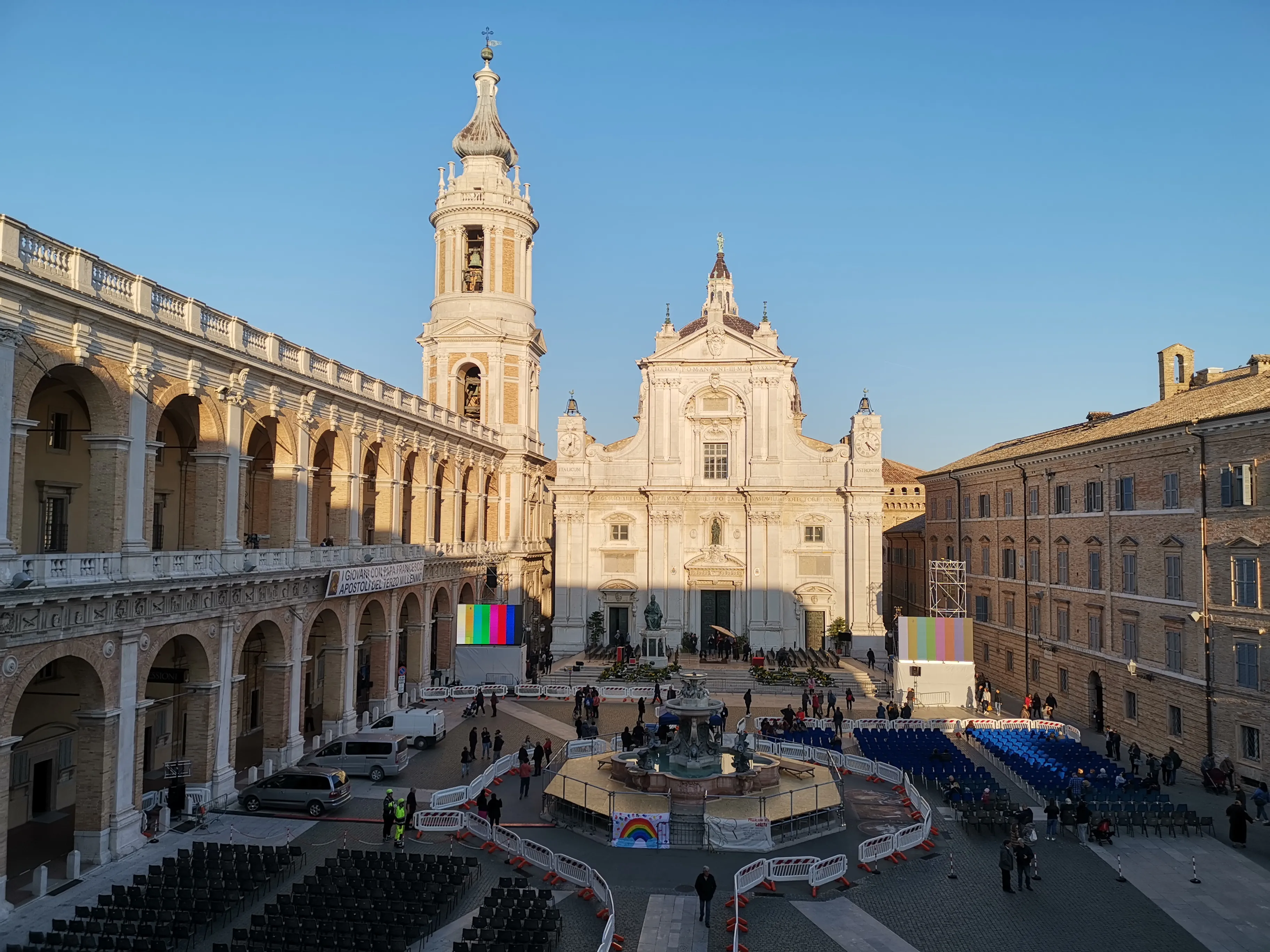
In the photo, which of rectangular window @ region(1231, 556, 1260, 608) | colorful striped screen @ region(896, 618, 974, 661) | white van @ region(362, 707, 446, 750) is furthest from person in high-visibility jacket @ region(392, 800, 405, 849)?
rectangular window @ region(1231, 556, 1260, 608)

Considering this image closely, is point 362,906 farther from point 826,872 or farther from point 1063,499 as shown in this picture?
point 1063,499

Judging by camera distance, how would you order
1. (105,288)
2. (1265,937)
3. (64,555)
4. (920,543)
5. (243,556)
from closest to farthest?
1. (1265,937)
2. (64,555)
3. (105,288)
4. (243,556)
5. (920,543)

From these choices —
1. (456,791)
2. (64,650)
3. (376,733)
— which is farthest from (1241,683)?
(64,650)

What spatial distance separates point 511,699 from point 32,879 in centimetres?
2370

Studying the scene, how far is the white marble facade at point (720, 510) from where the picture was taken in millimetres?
54750

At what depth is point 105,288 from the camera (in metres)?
21.9

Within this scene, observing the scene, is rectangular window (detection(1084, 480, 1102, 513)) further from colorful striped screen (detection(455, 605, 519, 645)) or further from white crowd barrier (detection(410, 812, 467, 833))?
white crowd barrier (detection(410, 812, 467, 833))

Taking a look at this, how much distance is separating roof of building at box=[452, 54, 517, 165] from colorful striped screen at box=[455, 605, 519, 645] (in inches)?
1112

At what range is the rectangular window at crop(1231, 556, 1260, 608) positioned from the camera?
28.0 m

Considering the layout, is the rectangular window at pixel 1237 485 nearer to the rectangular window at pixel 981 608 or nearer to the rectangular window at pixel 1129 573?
the rectangular window at pixel 1129 573

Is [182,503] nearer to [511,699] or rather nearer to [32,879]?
[32,879]

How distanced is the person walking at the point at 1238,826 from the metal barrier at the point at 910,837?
7.90 metres

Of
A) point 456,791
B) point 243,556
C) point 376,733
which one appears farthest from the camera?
point 376,733

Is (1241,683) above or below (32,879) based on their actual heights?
above
